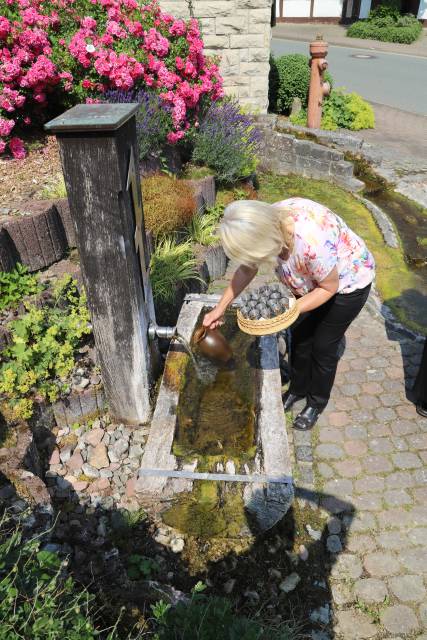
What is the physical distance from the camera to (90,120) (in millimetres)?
2443

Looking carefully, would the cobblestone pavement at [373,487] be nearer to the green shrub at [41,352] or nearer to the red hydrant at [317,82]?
the green shrub at [41,352]

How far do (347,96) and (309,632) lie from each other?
35.8 ft

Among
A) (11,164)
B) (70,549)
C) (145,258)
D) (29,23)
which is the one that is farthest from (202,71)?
(70,549)

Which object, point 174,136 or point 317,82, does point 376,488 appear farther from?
point 317,82

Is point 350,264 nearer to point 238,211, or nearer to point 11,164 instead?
point 238,211

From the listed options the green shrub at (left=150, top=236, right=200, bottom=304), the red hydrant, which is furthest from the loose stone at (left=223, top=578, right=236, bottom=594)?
the red hydrant

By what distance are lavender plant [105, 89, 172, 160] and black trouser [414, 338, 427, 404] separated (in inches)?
150

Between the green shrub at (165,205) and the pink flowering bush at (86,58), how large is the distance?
3.96ft

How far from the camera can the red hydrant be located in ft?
29.3

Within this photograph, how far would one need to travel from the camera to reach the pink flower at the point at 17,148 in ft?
17.4

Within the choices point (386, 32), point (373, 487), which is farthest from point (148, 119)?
point (386, 32)

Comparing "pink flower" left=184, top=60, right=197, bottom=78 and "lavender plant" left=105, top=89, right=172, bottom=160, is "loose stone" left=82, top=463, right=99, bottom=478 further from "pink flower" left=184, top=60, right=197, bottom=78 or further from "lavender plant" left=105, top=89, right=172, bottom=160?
"pink flower" left=184, top=60, right=197, bottom=78

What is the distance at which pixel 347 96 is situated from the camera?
10836 mm

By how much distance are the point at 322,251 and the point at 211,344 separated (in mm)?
1175
